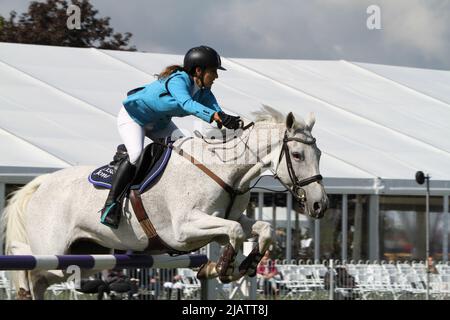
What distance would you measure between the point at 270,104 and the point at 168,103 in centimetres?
1261

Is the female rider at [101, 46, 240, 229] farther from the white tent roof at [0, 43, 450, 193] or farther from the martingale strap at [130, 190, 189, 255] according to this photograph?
the white tent roof at [0, 43, 450, 193]

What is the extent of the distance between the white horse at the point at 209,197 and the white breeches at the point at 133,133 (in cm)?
23

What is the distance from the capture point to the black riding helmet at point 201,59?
607 cm

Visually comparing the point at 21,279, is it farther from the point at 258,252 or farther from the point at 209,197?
the point at 258,252

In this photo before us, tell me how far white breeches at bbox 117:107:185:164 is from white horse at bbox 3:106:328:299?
0.75ft

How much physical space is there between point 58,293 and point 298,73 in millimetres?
10669

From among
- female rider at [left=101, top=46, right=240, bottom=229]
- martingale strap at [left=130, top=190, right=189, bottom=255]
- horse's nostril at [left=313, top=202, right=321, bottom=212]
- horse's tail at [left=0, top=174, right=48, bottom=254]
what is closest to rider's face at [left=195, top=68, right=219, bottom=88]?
female rider at [left=101, top=46, right=240, bottom=229]

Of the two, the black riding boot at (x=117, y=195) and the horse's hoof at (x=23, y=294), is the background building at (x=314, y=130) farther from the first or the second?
the black riding boot at (x=117, y=195)

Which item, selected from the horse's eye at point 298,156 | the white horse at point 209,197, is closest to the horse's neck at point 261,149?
the white horse at point 209,197

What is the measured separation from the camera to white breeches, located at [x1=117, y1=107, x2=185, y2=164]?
20.8 feet

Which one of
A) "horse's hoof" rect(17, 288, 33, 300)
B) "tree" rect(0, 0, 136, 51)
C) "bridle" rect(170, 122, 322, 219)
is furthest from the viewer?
"tree" rect(0, 0, 136, 51)

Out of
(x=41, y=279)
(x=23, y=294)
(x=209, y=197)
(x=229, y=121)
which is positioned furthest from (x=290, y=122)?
(x=23, y=294)

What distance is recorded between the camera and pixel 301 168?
588 cm
